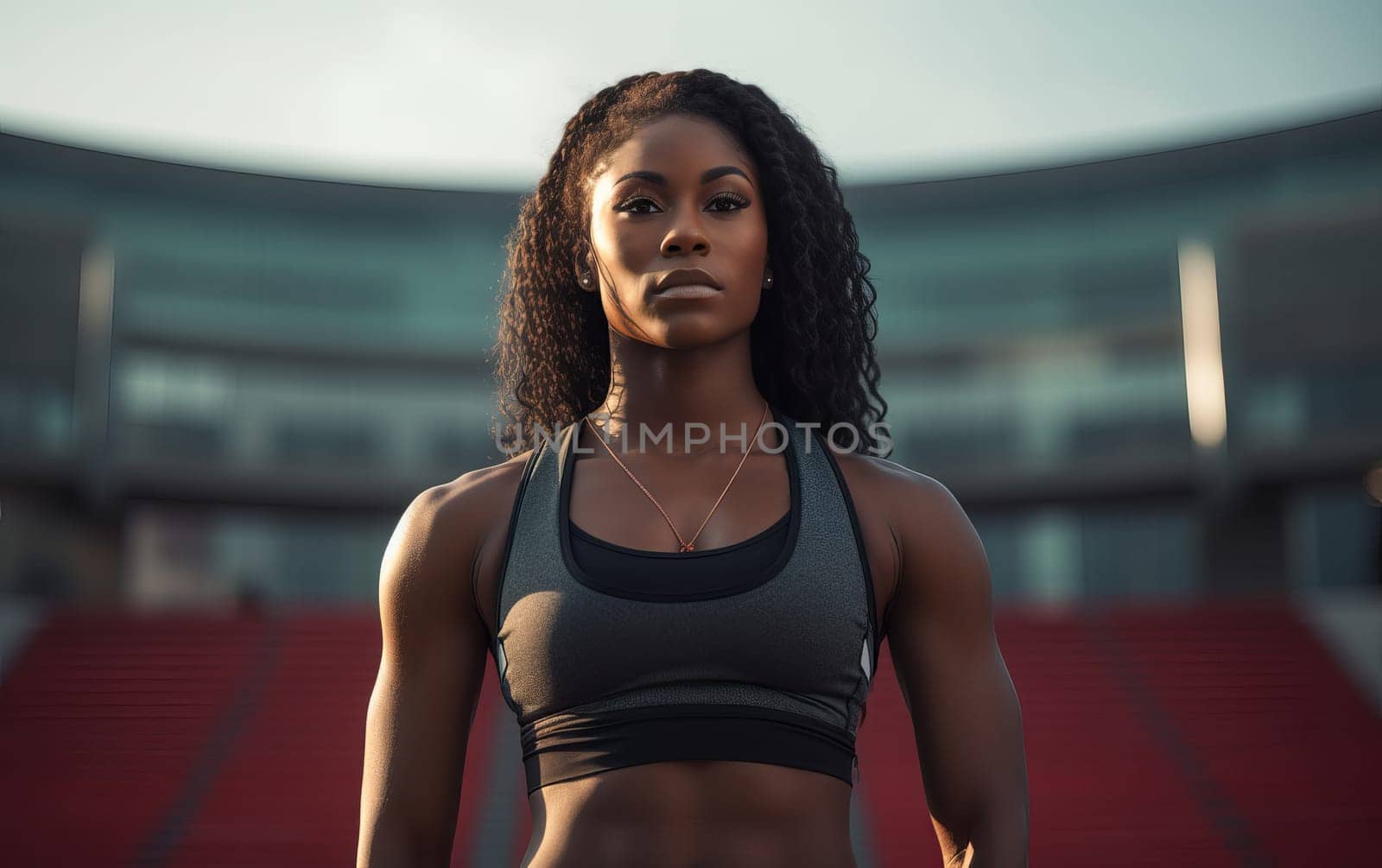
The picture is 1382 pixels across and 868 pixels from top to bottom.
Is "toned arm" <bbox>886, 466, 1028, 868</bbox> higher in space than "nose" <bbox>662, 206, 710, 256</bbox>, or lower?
lower

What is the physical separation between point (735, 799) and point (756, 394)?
0.65 metres

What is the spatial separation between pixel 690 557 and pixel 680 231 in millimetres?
446

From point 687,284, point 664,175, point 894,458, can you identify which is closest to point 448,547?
point 687,284

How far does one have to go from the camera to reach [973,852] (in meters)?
1.81

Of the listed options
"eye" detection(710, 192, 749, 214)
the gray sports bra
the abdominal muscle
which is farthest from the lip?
the abdominal muscle

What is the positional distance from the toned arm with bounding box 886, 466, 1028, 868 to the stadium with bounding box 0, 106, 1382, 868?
33.1 feet

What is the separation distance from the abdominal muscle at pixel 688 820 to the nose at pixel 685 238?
0.69 m

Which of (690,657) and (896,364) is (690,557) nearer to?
(690,657)

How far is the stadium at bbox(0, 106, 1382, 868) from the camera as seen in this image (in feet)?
43.5

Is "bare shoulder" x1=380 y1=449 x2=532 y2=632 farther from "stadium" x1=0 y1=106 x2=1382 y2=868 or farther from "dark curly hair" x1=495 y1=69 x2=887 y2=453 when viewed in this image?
"stadium" x1=0 y1=106 x2=1382 y2=868

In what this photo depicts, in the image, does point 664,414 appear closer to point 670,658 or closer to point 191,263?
point 670,658

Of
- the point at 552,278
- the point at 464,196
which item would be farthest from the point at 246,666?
the point at 552,278

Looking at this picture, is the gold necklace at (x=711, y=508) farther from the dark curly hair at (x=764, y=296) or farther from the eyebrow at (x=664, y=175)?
the eyebrow at (x=664, y=175)

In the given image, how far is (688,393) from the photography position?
1.97 metres
